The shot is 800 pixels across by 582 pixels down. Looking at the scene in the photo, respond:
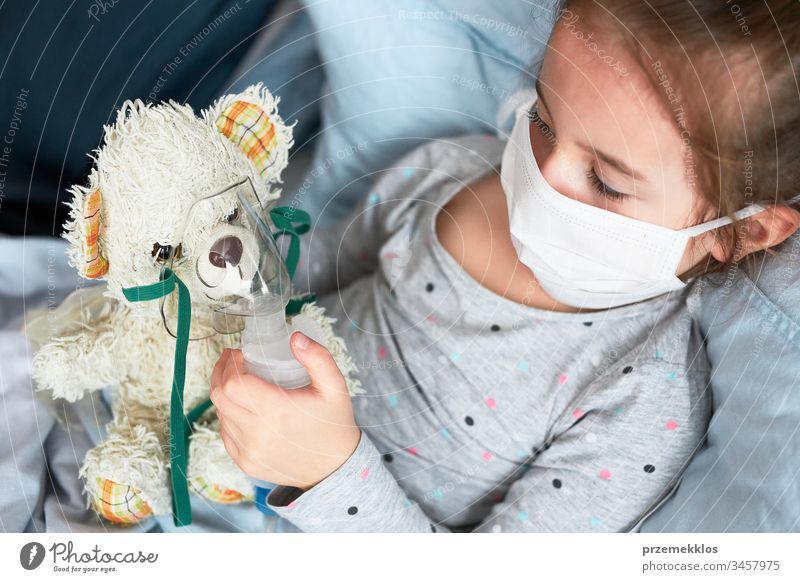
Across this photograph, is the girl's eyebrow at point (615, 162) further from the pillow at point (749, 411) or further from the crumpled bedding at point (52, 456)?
the crumpled bedding at point (52, 456)

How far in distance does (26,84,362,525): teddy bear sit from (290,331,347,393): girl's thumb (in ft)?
0.16

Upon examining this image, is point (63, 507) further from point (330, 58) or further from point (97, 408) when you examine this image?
point (330, 58)

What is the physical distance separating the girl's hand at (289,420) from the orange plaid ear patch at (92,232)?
0.31 feet

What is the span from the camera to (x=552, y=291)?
510 millimetres

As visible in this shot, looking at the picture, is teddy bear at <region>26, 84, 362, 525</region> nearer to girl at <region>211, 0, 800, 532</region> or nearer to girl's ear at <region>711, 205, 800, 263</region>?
girl at <region>211, 0, 800, 532</region>

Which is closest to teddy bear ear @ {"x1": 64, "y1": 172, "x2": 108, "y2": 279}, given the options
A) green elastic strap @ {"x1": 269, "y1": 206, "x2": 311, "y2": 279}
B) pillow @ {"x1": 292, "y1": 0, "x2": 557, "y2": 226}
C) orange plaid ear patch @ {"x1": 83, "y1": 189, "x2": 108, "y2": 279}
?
orange plaid ear patch @ {"x1": 83, "y1": 189, "x2": 108, "y2": 279}

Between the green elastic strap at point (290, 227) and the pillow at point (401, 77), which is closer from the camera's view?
the green elastic strap at point (290, 227)

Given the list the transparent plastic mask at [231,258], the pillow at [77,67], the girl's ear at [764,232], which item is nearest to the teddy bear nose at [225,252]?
the transparent plastic mask at [231,258]

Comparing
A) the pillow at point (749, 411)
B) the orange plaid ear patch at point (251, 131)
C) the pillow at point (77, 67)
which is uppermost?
the pillow at point (77, 67)

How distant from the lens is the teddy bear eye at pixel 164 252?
0.37 metres

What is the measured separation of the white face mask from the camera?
1.40ft

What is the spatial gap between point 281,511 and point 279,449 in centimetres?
5

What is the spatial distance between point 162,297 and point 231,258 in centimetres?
6

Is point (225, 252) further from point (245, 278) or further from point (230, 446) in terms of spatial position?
point (230, 446)
